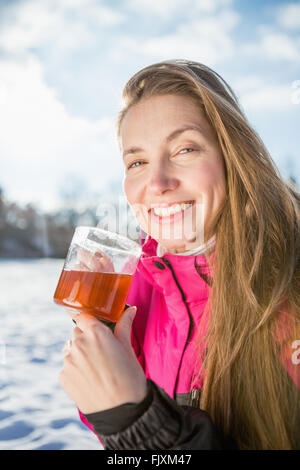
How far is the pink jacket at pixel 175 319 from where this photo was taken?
4.54ft

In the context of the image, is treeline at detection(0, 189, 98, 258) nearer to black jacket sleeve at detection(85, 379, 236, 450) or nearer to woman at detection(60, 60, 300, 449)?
woman at detection(60, 60, 300, 449)

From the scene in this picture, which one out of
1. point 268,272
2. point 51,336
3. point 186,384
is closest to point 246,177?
point 268,272

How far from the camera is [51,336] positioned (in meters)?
4.73

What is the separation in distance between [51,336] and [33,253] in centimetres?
1957

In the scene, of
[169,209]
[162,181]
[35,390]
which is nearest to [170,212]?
[169,209]

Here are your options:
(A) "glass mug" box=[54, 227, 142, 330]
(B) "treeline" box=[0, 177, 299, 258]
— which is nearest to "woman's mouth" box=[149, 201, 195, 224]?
(A) "glass mug" box=[54, 227, 142, 330]

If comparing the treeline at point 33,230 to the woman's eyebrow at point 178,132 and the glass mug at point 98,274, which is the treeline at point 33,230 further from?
the glass mug at point 98,274

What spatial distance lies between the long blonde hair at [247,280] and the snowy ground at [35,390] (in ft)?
4.20

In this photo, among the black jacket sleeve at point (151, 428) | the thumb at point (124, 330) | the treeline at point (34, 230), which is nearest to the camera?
the black jacket sleeve at point (151, 428)

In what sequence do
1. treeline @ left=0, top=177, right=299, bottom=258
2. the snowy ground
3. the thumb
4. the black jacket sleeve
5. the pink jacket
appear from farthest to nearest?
1. treeline @ left=0, top=177, right=299, bottom=258
2. the snowy ground
3. the pink jacket
4. the thumb
5. the black jacket sleeve

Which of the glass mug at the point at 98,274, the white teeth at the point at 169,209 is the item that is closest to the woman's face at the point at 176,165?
the white teeth at the point at 169,209

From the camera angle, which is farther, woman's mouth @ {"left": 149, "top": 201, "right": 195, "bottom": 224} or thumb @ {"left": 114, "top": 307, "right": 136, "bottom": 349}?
woman's mouth @ {"left": 149, "top": 201, "right": 195, "bottom": 224}

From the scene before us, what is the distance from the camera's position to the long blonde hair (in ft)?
3.80

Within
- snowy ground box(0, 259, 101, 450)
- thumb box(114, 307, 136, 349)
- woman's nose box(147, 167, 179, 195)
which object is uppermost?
woman's nose box(147, 167, 179, 195)
